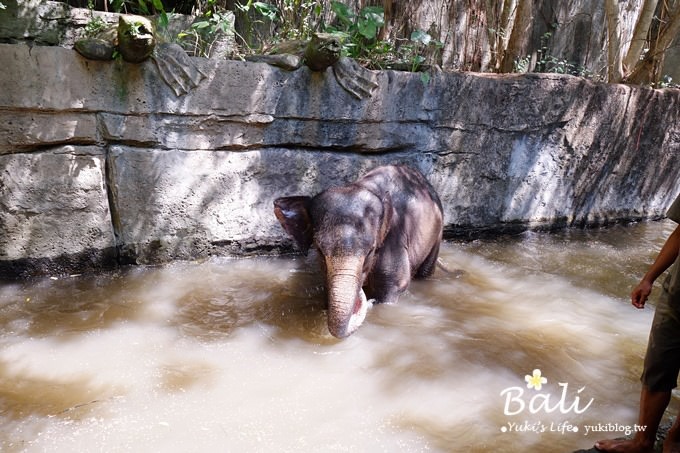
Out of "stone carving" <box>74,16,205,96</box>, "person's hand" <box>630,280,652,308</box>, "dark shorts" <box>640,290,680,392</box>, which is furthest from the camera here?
"stone carving" <box>74,16,205,96</box>

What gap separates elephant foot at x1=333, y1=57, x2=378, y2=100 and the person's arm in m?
3.08

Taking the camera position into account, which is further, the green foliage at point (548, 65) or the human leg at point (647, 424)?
the green foliage at point (548, 65)

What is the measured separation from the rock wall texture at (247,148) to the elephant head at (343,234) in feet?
3.34

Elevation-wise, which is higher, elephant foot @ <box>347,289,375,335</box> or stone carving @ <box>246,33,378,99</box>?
stone carving @ <box>246,33,378,99</box>

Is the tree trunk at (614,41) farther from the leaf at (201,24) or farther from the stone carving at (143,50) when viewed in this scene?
the stone carving at (143,50)

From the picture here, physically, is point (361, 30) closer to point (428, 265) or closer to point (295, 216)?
point (295, 216)

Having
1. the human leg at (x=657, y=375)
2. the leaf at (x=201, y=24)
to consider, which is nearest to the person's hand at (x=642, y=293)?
the human leg at (x=657, y=375)

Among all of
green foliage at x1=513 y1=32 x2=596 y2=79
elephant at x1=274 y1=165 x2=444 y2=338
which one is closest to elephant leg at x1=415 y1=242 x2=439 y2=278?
elephant at x1=274 y1=165 x2=444 y2=338

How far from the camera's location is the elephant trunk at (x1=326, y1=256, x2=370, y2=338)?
347 centimetres

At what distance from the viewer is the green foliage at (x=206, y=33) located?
186 inches

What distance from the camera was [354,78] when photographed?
16.4 ft

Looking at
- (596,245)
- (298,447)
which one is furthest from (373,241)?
(596,245)

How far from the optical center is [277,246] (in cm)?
523

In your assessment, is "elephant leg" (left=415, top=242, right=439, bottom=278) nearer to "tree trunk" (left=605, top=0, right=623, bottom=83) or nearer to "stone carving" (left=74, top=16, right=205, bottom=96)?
"stone carving" (left=74, top=16, right=205, bottom=96)
